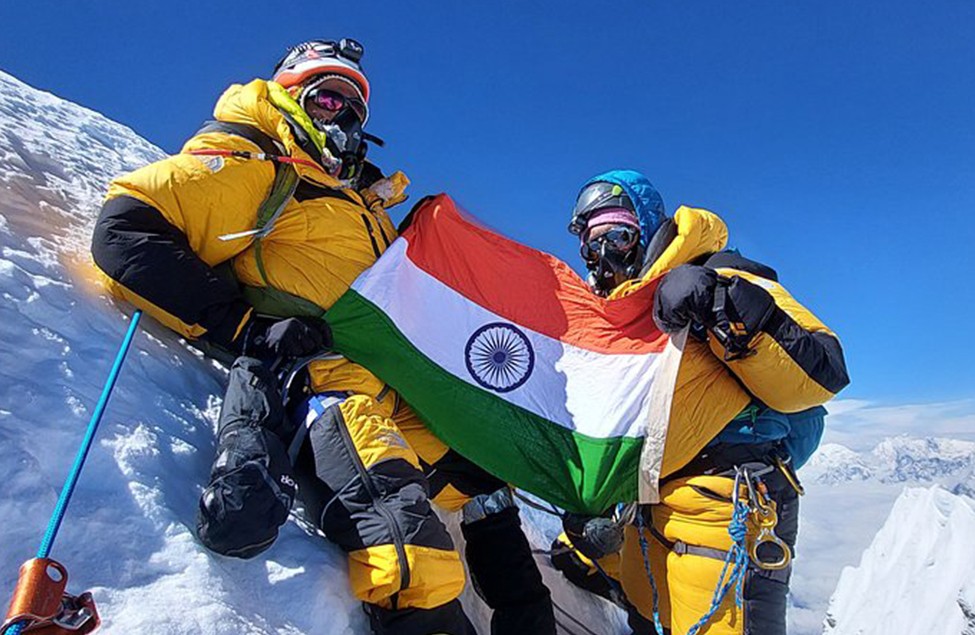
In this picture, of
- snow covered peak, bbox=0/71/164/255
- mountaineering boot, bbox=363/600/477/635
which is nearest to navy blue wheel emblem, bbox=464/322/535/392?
mountaineering boot, bbox=363/600/477/635

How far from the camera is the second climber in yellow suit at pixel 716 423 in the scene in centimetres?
293

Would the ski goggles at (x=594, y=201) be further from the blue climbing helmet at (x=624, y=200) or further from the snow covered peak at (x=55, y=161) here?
the snow covered peak at (x=55, y=161)

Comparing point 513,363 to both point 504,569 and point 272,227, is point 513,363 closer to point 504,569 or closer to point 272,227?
point 504,569

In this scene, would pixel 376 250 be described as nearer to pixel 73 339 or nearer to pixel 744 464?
pixel 73 339

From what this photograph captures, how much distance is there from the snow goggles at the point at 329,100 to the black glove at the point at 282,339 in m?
1.34

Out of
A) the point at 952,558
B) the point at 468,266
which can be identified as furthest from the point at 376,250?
the point at 952,558

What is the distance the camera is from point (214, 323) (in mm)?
2512

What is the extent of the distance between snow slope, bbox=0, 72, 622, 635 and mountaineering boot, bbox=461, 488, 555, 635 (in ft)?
3.86

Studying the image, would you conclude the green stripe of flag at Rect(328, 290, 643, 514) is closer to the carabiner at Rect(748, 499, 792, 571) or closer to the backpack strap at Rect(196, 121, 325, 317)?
the backpack strap at Rect(196, 121, 325, 317)

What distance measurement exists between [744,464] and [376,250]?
2058mm

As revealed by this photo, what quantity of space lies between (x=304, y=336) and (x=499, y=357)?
1.12 m

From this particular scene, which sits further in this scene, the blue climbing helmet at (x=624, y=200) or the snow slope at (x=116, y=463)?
the blue climbing helmet at (x=624, y=200)

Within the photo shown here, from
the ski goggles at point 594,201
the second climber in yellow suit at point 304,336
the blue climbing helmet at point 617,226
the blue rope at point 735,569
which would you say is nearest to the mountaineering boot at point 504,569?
the second climber in yellow suit at point 304,336

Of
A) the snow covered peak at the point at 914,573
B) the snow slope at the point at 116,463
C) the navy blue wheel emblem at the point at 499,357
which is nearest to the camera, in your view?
the snow slope at the point at 116,463
